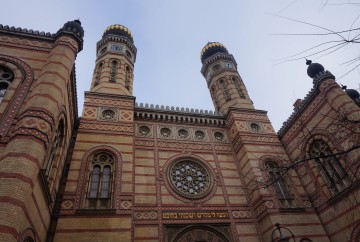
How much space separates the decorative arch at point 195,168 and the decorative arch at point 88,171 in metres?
2.03

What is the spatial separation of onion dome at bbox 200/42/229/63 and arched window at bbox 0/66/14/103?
1345cm

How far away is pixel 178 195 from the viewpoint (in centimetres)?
1043

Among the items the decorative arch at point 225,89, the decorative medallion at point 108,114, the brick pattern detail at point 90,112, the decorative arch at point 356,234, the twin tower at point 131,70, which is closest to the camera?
the decorative arch at point 356,234

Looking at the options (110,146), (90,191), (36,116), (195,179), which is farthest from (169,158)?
(36,116)

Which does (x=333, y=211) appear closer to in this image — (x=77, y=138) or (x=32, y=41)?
(x=77, y=138)

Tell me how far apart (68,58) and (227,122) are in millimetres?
8460

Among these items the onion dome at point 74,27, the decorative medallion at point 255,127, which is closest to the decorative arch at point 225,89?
the decorative medallion at point 255,127

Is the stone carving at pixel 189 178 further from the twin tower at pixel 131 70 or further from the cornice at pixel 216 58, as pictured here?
the cornice at pixel 216 58

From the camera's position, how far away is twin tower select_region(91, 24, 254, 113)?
14.1 m

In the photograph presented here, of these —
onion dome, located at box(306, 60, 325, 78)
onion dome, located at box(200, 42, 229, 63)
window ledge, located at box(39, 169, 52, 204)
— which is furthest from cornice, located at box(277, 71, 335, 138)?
window ledge, located at box(39, 169, 52, 204)

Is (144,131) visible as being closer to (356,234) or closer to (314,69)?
(314,69)

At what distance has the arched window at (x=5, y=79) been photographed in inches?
311

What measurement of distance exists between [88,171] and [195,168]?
4.67 m

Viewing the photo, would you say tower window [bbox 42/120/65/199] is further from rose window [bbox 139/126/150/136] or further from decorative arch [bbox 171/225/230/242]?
decorative arch [bbox 171/225/230/242]
